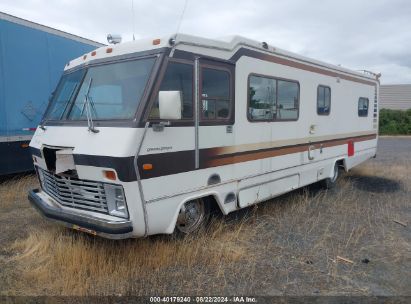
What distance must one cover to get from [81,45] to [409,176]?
352 inches

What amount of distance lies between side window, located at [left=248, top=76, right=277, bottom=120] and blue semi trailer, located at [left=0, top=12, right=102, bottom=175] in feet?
16.3

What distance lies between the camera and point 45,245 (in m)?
4.76

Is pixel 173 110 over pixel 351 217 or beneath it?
over

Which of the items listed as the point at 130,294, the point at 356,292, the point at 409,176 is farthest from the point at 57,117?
the point at 409,176

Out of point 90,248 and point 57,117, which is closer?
point 90,248

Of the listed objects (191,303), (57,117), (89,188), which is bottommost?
(191,303)

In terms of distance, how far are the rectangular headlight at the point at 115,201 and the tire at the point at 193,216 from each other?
879 mm

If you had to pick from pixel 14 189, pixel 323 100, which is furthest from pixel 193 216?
pixel 14 189

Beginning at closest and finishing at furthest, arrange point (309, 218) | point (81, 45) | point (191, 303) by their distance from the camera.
Answer: point (191, 303)
point (309, 218)
point (81, 45)

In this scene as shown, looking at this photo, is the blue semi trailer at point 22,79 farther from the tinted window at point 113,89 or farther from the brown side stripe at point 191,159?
the brown side stripe at point 191,159

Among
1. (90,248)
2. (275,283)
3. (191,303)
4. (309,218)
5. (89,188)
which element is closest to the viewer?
(191,303)

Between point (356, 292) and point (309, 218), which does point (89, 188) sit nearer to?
point (356, 292)

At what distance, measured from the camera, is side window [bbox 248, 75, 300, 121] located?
5.63 metres

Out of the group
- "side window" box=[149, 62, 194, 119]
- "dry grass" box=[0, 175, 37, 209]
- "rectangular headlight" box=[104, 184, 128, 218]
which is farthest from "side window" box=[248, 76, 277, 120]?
"dry grass" box=[0, 175, 37, 209]
